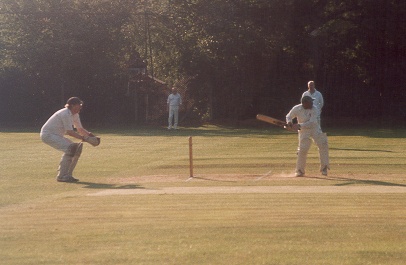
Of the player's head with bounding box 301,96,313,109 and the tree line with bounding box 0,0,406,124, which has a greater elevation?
the tree line with bounding box 0,0,406,124

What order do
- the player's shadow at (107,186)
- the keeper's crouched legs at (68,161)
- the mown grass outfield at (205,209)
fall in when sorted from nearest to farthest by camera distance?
1. the mown grass outfield at (205,209)
2. the player's shadow at (107,186)
3. the keeper's crouched legs at (68,161)

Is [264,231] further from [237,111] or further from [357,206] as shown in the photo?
[237,111]

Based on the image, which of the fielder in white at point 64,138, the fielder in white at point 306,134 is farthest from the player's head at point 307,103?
the fielder in white at point 64,138

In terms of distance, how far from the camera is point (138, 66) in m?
51.1

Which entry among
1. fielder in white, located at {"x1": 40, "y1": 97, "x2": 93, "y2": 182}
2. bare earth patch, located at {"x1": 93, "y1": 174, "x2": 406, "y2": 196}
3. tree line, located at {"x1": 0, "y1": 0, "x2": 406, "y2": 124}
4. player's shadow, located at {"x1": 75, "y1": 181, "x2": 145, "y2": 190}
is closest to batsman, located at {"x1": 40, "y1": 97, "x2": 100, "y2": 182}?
fielder in white, located at {"x1": 40, "y1": 97, "x2": 93, "y2": 182}

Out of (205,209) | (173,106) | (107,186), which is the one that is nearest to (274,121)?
(107,186)

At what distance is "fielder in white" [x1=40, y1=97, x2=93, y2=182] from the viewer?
1820cm

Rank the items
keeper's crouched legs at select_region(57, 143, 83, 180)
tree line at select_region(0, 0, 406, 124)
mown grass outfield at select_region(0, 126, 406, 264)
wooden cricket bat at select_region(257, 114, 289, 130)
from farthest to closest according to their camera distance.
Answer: tree line at select_region(0, 0, 406, 124), wooden cricket bat at select_region(257, 114, 289, 130), keeper's crouched legs at select_region(57, 143, 83, 180), mown grass outfield at select_region(0, 126, 406, 264)

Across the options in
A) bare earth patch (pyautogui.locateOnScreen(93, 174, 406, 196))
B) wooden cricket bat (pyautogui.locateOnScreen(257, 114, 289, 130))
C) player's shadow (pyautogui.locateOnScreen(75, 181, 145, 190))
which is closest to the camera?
bare earth patch (pyautogui.locateOnScreen(93, 174, 406, 196))

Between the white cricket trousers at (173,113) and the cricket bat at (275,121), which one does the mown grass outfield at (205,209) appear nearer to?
the cricket bat at (275,121)

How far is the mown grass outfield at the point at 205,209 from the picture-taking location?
31.3ft

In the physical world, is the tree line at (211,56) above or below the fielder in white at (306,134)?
above

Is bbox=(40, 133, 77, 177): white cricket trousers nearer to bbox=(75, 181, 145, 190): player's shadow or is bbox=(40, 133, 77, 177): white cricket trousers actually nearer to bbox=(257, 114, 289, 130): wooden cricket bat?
bbox=(75, 181, 145, 190): player's shadow

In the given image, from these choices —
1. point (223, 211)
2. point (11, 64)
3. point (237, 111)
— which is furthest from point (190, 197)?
point (11, 64)
